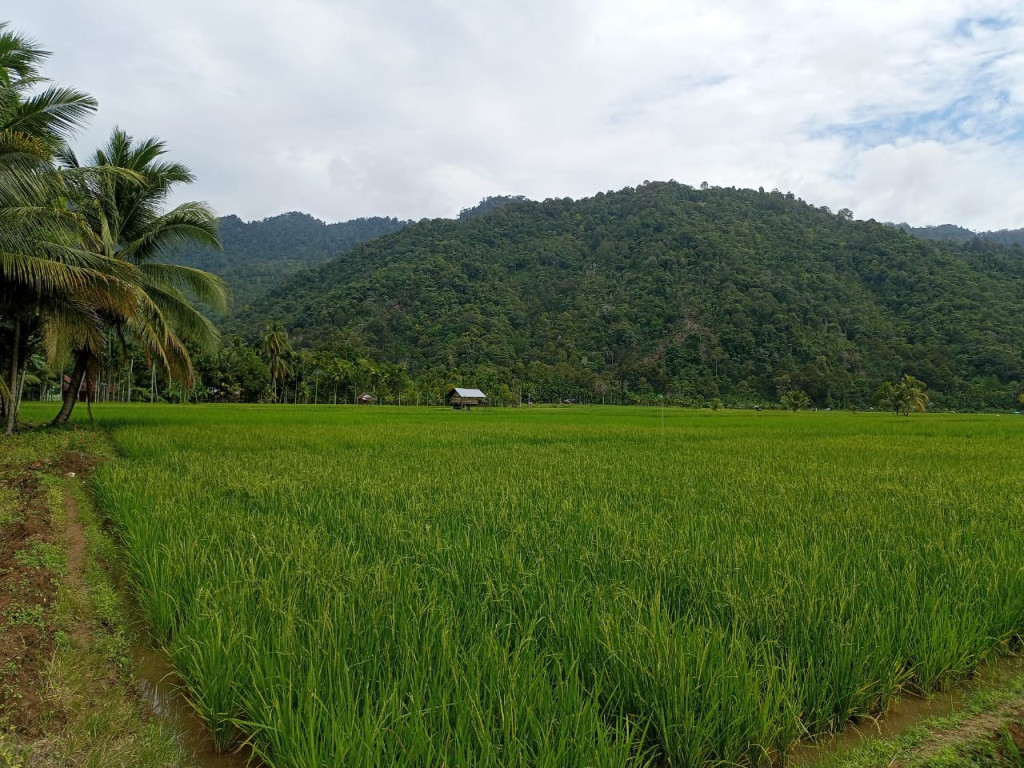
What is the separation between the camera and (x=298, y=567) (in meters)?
2.95

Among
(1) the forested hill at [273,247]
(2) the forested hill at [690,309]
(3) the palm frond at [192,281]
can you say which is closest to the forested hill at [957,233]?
(2) the forested hill at [690,309]

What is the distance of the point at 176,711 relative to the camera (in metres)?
2.18

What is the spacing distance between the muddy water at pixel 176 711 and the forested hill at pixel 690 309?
54.2m

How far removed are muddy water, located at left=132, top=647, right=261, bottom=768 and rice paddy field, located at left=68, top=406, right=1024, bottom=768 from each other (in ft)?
0.26

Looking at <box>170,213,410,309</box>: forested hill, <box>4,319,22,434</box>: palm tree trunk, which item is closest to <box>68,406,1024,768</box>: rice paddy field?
<box>4,319,22,434</box>: palm tree trunk

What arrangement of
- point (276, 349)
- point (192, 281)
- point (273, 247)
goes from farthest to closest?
point (273, 247), point (276, 349), point (192, 281)

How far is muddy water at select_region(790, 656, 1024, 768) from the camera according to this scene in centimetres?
189

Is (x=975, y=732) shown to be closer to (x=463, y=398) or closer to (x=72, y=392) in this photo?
(x=72, y=392)

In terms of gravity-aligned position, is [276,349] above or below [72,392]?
above

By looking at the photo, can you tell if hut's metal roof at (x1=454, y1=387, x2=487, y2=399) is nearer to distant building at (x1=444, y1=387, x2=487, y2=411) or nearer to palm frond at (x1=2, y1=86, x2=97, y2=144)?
distant building at (x1=444, y1=387, x2=487, y2=411)

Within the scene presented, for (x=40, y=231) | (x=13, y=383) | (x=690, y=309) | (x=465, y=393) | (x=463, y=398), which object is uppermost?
(x=690, y=309)

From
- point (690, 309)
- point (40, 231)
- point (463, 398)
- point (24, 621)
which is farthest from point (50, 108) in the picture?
point (690, 309)

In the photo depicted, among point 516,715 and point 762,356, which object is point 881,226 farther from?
point 516,715

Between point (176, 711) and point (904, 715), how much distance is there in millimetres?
3019
